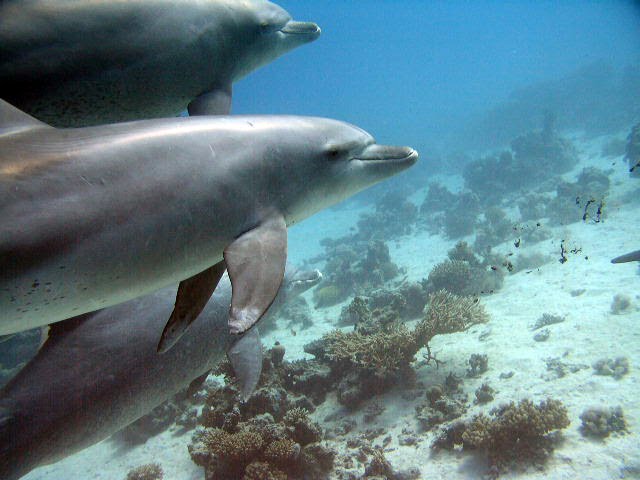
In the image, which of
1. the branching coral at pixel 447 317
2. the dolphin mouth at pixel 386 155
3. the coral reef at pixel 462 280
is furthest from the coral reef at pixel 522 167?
the dolphin mouth at pixel 386 155

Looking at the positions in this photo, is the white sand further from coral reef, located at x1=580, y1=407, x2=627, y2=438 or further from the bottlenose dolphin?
the bottlenose dolphin

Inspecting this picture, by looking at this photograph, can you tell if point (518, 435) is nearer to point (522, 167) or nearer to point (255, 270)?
point (255, 270)

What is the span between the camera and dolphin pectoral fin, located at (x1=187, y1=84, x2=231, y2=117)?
300 centimetres

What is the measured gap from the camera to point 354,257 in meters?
21.2

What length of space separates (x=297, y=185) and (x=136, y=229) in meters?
0.95

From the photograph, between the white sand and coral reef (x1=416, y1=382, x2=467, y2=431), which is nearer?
the white sand

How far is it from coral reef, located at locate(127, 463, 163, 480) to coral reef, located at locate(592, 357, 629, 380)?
23.9 feet

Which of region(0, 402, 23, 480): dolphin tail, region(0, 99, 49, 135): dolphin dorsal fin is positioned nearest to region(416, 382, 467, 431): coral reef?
region(0, 402, 23, 480): dolphin tail

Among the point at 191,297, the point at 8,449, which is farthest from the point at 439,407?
the point at 8,449

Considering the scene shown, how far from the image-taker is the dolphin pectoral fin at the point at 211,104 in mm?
3000

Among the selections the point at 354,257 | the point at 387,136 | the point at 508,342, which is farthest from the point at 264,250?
the point at 387,136

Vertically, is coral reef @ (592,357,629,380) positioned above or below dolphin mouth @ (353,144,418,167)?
below

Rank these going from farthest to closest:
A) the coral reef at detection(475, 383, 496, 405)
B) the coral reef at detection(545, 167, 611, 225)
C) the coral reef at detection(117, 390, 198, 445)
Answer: the coral reef at detection(545, 167, 611, 225) → the coral reef at detection(117, 390, 198, 445) → the coral reef at detection(475, 383, 496, 405)

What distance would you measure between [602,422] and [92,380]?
566 centimetres
